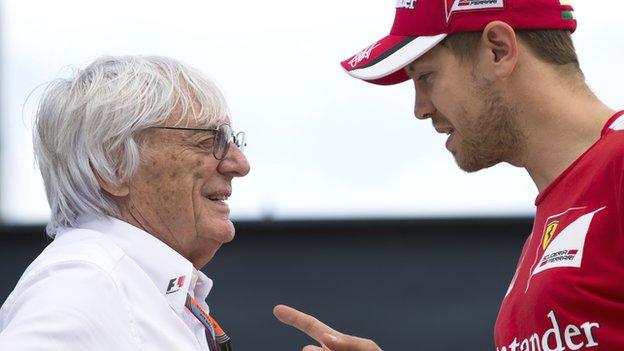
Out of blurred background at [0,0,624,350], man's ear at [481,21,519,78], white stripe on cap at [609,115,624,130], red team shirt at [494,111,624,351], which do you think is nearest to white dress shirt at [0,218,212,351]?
red team shirt at [494,111,624,351]

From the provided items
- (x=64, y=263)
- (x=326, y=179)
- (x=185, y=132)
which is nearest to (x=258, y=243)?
(x=326, y=179)

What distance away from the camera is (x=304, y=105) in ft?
15.9

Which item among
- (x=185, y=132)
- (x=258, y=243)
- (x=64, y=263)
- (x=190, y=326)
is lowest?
(x=258, y=243)

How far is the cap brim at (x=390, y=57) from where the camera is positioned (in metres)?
2.33

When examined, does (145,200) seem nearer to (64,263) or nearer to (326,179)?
(64,263)

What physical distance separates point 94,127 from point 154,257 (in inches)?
12.6

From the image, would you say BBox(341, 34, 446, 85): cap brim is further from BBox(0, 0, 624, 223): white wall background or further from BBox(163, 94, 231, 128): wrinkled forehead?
BBox(0, 0, 624, 223): white wall background

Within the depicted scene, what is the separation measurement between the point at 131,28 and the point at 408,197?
1.41 meters

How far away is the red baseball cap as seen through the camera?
7.49ft

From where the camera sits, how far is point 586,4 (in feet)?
15.7

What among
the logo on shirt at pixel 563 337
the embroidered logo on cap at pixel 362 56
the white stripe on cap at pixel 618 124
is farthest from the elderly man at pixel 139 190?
the white stripe on cap at pixel 618 124

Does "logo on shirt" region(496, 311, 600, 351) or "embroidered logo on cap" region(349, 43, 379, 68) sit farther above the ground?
"embroidered logo on cap" region(349, 43, 379, 68)

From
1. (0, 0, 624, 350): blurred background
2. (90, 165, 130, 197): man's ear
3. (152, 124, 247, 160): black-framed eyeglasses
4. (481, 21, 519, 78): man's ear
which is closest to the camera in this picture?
(481, 21, 519, 78): man's ear

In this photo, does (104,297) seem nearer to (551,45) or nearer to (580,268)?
(580,268)
